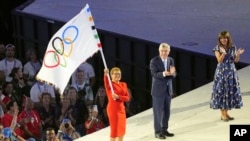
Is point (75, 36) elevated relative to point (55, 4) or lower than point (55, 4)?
lower

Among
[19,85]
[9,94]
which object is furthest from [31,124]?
[19,85]

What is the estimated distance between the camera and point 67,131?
37.9ft

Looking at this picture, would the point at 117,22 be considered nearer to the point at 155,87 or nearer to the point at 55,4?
the point at 55,4

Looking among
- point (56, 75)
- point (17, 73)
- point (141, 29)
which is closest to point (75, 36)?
point (56, 75)

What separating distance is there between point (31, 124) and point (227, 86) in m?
3.23

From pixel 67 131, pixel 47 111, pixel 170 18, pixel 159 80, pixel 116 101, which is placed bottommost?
pixel 67 131

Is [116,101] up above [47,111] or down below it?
above

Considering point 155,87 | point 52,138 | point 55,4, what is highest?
point 55,4

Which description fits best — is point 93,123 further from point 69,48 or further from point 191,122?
point 69,48

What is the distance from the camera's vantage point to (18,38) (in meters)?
18.6

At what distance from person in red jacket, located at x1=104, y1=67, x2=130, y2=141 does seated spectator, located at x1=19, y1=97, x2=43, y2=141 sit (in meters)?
2.56

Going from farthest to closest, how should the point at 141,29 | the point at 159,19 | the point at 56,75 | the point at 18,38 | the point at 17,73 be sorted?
the point at 18,38, the point at 159,19, the point at 141,29, the point at 17,73, the point at 56,75

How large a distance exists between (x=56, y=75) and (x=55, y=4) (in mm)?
10419

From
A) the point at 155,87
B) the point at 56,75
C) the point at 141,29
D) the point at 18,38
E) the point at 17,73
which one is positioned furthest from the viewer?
the point at 18,38
